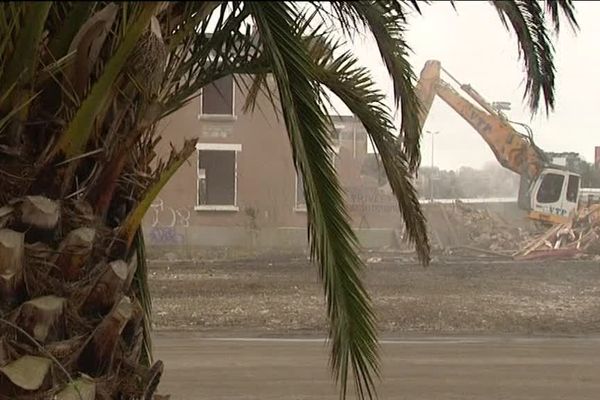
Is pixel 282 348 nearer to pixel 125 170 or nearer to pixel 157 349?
pixel 157 349

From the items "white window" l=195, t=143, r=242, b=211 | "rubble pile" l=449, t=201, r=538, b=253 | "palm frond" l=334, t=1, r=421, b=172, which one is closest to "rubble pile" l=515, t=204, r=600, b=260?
"rubble pile" l=449, t=201, r=538, b=253

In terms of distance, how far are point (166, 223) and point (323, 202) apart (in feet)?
81.8

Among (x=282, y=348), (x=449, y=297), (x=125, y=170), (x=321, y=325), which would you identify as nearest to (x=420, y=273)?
(x=449, y=297)

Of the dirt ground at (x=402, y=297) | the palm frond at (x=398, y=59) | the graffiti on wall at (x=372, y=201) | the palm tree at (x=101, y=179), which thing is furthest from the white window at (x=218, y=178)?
the palm tree at (x=101, y=179)

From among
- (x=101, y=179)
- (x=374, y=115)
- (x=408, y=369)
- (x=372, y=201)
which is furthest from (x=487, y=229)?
(x=101, y=179)

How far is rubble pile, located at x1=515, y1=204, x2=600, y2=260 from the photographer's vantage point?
90.8 feet

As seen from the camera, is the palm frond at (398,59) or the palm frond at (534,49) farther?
the palm frond at (534,49)

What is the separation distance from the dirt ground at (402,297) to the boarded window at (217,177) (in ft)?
13.4

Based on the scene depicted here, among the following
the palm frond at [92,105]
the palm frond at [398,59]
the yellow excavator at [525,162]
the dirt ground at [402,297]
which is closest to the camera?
the palm frond at [92,105]

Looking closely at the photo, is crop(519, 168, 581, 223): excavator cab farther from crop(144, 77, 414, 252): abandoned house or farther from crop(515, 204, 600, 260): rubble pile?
crop(144, 77, 414, 252): abandoned house

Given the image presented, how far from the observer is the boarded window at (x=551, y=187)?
2952cm

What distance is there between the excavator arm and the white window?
729cm

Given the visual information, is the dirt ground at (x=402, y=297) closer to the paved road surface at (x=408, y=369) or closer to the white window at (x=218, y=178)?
the paved road surface at (x=408, y=369)

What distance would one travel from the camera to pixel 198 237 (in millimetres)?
29172
